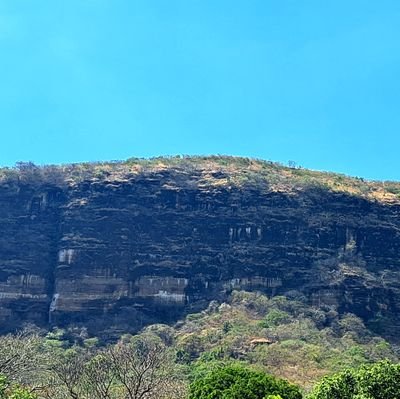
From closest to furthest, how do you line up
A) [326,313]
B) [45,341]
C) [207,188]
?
[45,341] < [326,313] < [207,188]

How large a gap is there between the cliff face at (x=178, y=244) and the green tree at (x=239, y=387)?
5306 cm

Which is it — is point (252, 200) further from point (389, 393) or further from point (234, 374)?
point (389, 393)

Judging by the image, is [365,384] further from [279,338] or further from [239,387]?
[279,338]

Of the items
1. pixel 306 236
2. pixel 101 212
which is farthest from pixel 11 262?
pixel 306 236

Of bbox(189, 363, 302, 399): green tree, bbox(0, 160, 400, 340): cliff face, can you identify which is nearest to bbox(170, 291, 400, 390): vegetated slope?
bbox(0, 160, 400, 340): cliff face

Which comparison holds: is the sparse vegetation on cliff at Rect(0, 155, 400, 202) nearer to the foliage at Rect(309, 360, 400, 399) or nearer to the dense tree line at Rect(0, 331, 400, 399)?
the dense tree line at Rect(0, 331, 400, 399)

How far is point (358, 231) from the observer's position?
330 ft

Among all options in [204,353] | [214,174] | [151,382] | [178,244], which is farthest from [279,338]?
[151,382]

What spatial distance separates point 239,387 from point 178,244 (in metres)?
64.1

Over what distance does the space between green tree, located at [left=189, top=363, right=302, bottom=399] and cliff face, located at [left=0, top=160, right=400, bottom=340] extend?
53.1 metres

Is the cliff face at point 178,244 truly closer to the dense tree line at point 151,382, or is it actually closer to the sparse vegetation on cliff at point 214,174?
the sparse vegetation on cliff at point 214,174

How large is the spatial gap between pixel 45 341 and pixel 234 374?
4856 cm

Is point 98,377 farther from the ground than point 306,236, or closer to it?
closer to it

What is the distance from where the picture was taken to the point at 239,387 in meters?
36.6
